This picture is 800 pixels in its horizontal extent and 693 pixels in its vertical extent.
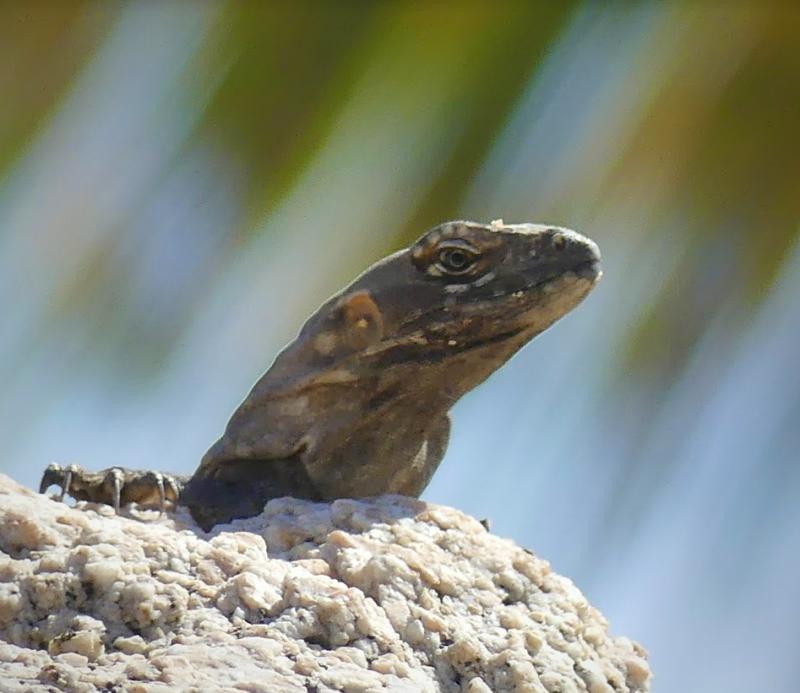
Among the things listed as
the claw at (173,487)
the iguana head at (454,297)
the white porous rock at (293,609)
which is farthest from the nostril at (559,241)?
the claw at (173,487)

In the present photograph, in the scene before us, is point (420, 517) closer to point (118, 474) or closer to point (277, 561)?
point (277, 561)

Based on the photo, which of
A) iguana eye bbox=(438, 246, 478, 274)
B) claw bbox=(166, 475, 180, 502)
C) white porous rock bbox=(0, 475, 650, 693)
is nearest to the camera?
white porous rock bbox=(0, 475, 650, 693)

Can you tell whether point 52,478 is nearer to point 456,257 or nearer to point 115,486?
point 115,486

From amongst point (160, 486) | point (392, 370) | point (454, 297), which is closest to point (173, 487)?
point (160, 486)

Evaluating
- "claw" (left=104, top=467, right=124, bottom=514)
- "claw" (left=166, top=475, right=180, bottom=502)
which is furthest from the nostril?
"claw" (left=104, top=467, right=124, bottom=514)

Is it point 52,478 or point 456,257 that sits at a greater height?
point 456,257

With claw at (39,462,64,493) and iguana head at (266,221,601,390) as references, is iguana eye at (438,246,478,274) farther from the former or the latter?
claw at (39,462,64,493)
